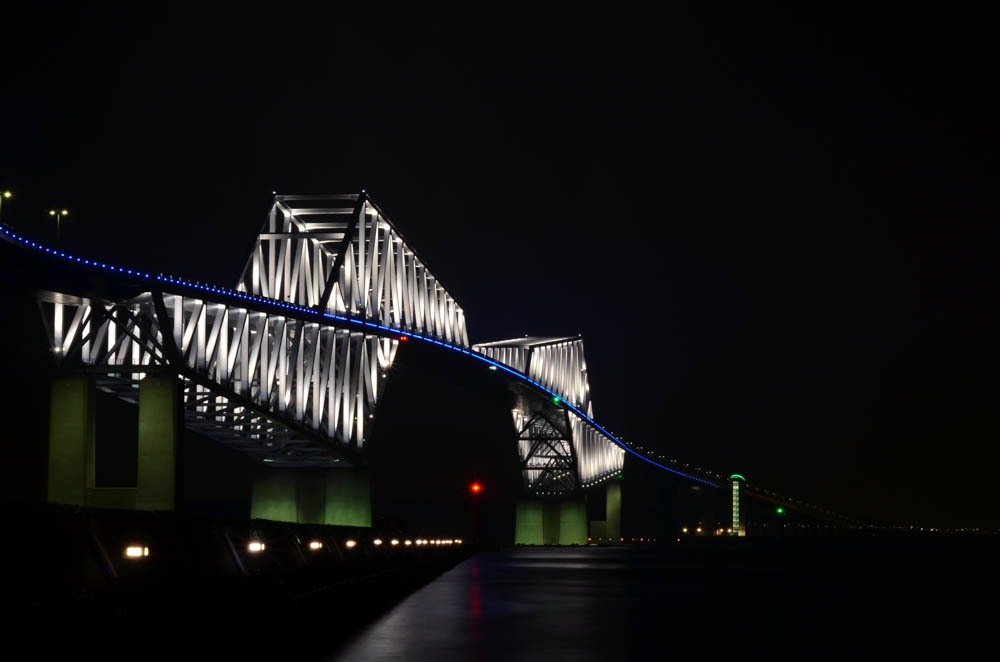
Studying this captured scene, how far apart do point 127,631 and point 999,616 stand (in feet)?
74.7

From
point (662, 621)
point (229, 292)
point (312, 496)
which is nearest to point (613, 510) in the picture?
point (312, 496)

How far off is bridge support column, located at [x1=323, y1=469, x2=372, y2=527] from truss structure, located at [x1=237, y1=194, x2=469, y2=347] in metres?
A: 10.5

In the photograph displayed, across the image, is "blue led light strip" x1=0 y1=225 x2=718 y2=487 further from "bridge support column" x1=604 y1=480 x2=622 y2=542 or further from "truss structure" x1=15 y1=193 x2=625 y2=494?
"bridge support column" x1=604 y1=480 x2=622 y2=542

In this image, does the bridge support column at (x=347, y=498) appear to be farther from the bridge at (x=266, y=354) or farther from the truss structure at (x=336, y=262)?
the truss structure at (x=336, y=262)

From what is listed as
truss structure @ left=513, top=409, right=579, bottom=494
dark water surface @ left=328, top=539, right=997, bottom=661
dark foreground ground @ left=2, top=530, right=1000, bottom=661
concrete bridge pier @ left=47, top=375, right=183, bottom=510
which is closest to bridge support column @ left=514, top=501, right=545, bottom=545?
truss structure @ left=513, top=409, right=579, bottom=494

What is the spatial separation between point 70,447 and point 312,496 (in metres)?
33.4

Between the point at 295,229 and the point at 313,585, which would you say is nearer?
the point at 313,585

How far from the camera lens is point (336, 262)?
90125 mm

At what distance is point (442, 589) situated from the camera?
139 ft

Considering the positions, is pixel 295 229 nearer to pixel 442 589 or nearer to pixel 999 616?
pixel 442 589

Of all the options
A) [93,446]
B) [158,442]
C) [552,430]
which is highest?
[552,430]

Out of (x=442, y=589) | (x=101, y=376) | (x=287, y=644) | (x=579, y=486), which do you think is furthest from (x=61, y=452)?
(x=579, y=486)

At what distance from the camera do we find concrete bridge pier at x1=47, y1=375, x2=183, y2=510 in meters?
60.5

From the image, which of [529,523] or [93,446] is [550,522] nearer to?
[529,523]
